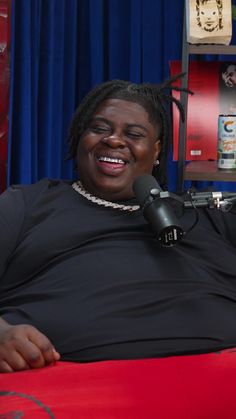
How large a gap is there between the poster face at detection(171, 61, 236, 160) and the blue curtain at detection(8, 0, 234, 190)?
271 millimetres

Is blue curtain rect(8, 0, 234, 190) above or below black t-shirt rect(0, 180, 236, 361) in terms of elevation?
above

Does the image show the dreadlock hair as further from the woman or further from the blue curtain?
the blue curtain

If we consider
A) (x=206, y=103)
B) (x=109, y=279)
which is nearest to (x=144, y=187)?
(x=109, y=279)

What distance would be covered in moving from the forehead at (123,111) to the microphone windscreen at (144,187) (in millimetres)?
279

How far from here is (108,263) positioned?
146 centimetres

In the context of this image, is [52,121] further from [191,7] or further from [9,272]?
[9,272]

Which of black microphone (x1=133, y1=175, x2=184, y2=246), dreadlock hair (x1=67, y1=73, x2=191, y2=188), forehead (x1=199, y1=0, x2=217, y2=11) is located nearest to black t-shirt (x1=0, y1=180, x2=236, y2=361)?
black microphone (x1=133, y1=175, x2=184, y2=246)

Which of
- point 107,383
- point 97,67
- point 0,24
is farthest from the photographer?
point 97,67

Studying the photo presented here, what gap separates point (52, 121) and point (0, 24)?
0.44 meters

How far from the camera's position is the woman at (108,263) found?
132 cm

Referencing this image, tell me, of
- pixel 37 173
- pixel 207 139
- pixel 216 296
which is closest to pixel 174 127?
pixel 207 139

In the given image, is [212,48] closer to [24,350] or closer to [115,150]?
[115,150]

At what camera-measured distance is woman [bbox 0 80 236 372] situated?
4.34 ft

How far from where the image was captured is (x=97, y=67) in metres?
2.38
